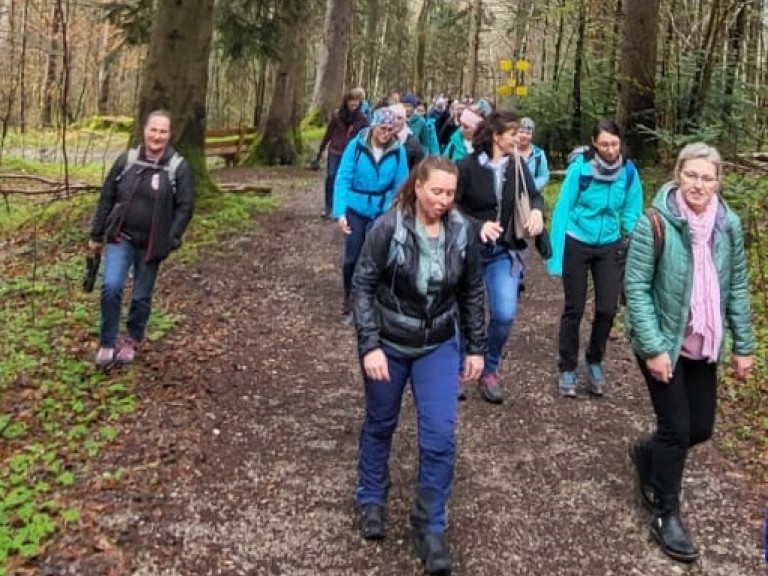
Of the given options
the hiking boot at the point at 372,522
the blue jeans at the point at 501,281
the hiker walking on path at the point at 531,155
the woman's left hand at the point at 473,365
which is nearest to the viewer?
the woman's left hand at the point at 473,365

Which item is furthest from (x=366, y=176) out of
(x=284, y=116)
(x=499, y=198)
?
(x=284, y=116)

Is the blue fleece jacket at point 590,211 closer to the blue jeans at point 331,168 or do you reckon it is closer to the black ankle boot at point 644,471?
the black ankle boot at point 644,471

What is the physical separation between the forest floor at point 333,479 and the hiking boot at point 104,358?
255 millimetres

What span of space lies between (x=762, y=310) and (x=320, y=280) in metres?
4.64

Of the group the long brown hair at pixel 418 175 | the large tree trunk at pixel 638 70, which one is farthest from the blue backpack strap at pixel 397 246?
the large tree trunk at pixel 638 70

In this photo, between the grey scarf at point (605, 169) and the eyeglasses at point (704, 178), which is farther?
the grey scarf at point (605, 169)

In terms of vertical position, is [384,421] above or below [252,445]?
above

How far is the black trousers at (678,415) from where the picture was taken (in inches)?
158

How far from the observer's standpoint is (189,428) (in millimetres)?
5375

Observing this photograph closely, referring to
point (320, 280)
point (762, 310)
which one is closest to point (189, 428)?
point (320, 280)

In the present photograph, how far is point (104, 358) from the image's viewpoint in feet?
20.3

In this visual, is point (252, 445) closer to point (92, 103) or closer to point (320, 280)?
point (320, 280)

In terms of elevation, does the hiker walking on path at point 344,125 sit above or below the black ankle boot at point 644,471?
above

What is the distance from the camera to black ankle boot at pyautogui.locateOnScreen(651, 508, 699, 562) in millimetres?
4055
